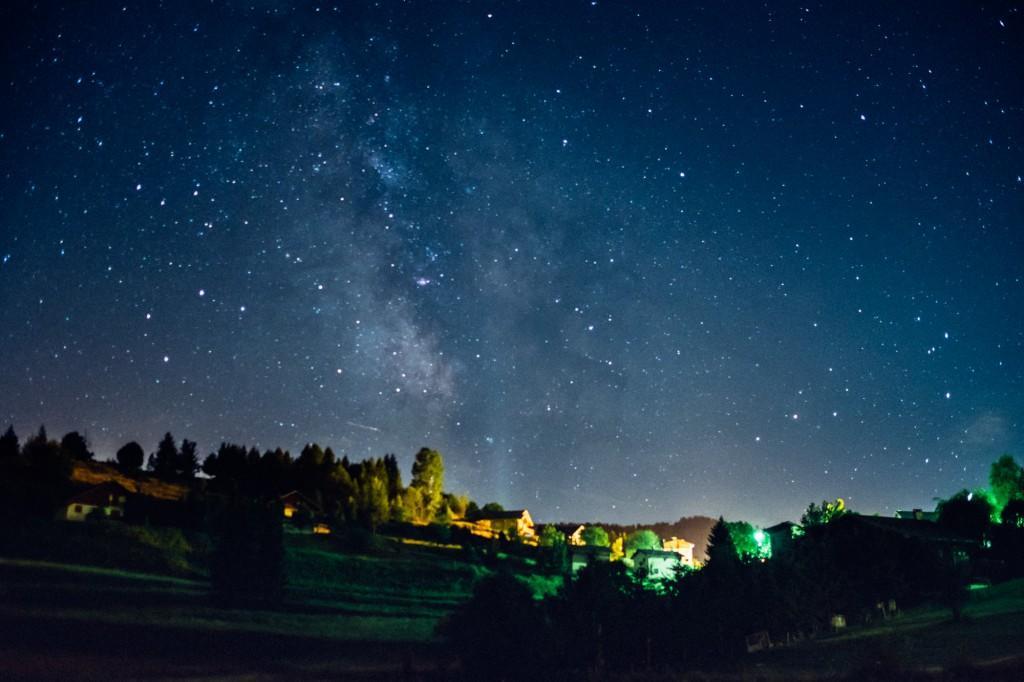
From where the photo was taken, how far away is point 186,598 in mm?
40000

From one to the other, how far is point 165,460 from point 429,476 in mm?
39689

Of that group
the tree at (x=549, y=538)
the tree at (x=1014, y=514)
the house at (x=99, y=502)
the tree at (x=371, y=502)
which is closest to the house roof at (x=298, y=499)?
the tree at (x=371, y=502)

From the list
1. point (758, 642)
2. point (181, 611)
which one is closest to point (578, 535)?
point (758, 642)

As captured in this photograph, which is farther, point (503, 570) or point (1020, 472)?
point (1020, 472)

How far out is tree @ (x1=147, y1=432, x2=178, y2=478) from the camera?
114 m

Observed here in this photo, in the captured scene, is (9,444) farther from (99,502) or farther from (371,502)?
(371,502)

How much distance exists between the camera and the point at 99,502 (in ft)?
223

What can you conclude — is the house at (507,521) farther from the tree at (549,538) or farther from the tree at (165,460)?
the tree at (165,460)

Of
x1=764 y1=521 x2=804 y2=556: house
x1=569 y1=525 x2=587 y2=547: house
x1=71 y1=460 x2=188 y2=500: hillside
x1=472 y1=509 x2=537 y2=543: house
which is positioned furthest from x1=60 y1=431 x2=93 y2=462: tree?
x1=764 y1=521 x2=804 y2=556: house

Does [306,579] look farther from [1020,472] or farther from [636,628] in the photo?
[1020,472]

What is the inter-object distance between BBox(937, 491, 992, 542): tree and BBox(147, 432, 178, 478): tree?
101016mm

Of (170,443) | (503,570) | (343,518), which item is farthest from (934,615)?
(170,443)

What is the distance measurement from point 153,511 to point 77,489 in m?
12.3

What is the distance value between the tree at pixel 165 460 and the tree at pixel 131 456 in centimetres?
159
